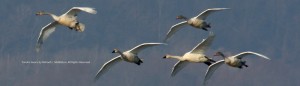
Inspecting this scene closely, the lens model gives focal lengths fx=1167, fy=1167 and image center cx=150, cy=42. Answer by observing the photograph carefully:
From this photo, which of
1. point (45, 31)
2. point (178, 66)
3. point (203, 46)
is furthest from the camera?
point (45, 31)

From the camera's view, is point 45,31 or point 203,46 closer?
point 203,46

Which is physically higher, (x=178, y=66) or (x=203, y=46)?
(x=203, y=46)

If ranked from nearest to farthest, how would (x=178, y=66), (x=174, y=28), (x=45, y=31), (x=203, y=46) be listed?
(x=203, y=46)
(x=178, y=66)
(x=45, y=31)
(x=174, y=28)

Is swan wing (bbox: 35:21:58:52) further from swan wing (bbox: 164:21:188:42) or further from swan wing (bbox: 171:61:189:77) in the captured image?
swan wing (bbox: 171:61:189:77)

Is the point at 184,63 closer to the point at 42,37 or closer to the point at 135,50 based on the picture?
the point at 135,50

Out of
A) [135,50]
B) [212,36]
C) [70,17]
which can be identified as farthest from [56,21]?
[212,36]

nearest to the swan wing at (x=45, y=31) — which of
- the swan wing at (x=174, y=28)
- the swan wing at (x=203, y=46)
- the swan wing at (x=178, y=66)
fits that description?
the swan wing at (x=174, y=28)

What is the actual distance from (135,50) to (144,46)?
1.11 metres

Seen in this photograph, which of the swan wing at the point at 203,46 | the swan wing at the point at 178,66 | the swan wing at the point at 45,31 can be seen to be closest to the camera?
the swan wing at the point at 203,46

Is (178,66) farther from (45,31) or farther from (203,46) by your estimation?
(45,31)

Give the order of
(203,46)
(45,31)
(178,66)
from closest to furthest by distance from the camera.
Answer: (203,46) < (178,66) < (45,31)

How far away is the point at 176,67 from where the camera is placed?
125188 mm

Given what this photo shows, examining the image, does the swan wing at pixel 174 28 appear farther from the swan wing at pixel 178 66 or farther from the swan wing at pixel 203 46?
the swan wing at pixel 203 46

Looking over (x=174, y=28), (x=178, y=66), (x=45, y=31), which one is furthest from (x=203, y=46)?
(x=45, y=31)
